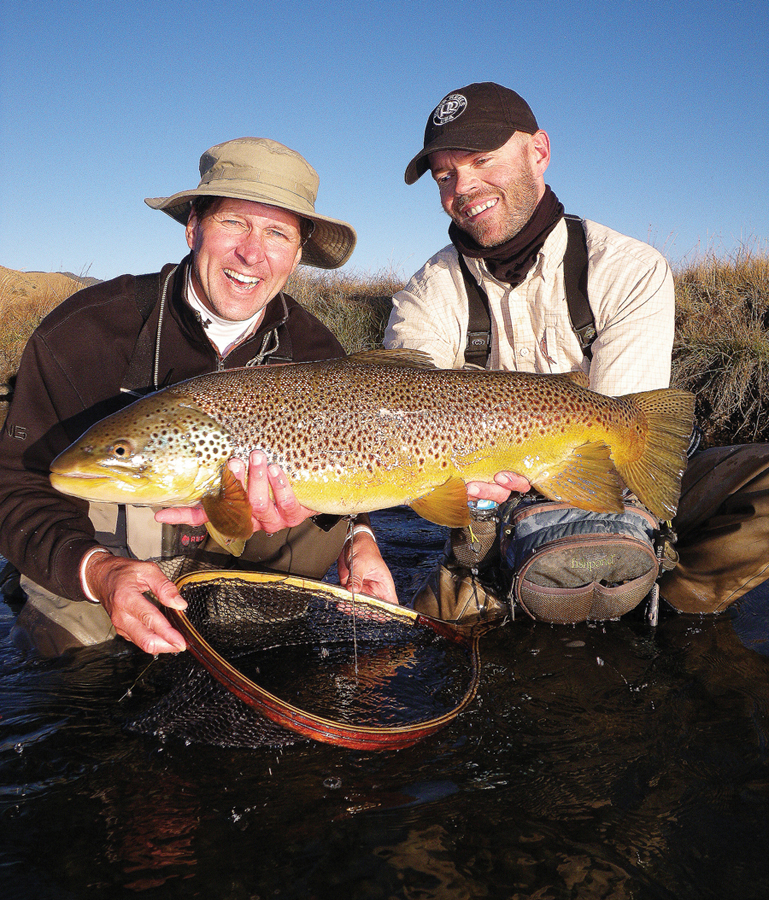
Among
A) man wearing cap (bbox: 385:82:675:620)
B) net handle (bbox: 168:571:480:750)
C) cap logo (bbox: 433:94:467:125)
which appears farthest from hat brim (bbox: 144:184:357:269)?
net handle (bbox: 168:571:480:750)

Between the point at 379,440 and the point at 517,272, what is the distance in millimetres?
1756

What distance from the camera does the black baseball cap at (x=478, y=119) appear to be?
4.14 meters

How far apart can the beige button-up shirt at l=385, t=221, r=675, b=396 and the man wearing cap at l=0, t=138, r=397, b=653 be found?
2.80 feet

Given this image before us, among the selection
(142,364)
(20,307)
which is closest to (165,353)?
(142,364)

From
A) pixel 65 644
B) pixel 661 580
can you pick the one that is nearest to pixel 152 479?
pixel 65 644

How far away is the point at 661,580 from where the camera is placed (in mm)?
3980

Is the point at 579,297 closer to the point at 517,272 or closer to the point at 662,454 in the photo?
the point at 517,272

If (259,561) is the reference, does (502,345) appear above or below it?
above

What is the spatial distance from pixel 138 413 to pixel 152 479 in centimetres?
30

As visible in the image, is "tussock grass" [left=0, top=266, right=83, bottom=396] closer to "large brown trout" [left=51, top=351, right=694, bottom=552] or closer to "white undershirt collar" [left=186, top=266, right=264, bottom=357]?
"white undershirt collar" [left=186, top=266, right=264, bottom=357]

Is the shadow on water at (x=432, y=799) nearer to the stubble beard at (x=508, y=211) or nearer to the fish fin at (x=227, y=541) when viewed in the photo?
the fish fin at (x=227, y=541)

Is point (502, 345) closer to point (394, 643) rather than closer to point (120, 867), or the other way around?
point (394, 643)

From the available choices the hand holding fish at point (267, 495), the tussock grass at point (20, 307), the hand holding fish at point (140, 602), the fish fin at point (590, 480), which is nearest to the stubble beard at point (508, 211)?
the fish fin at point (590, 480)

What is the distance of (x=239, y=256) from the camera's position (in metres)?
3.52
